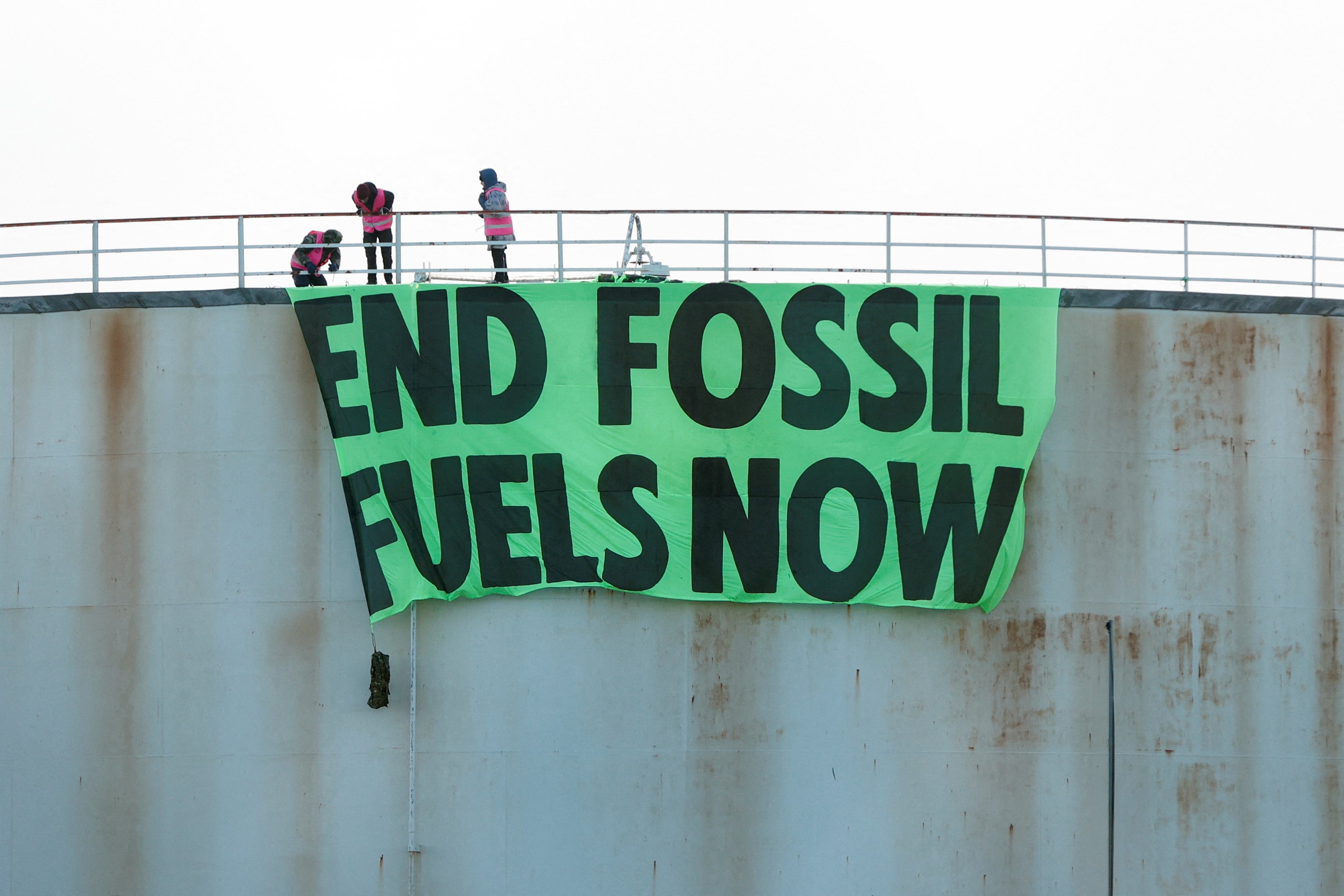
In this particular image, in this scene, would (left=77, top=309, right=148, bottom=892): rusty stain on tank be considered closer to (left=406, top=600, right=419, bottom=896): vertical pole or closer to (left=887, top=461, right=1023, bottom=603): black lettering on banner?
(left=406, top=600, right=419, bottom=896): vertical pole

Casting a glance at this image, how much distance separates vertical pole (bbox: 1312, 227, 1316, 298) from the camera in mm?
12680

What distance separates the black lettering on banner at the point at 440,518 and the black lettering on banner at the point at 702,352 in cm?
235

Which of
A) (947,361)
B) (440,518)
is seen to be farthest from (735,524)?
(440,518)

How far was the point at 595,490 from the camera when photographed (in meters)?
11.6

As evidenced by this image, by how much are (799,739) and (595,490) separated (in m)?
3.12

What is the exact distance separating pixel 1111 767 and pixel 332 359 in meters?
8.65

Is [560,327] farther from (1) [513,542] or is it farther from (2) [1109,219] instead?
(2) [1109,219]

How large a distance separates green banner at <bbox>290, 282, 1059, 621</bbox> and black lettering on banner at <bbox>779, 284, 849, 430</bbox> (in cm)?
2

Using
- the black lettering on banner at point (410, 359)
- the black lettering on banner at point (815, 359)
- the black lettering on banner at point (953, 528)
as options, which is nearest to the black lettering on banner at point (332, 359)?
the black lettering on banner at point (410, 359)

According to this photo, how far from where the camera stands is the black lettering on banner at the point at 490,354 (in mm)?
11641

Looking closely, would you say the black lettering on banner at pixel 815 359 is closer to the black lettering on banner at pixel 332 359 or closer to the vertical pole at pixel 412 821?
the black lettering on banner at pixel 332 359

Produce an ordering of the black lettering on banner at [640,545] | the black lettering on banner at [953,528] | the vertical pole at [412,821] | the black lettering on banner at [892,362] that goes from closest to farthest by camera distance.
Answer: the vertical pole at [412,821] < the black lettering on banner at [640,545] < the black lettering on banner at [953,528] < the black lettering on banner at [892,362]

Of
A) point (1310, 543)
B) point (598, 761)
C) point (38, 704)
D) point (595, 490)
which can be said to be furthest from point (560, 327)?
point (1310, 543)

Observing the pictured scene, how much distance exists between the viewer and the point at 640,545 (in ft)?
37.8
